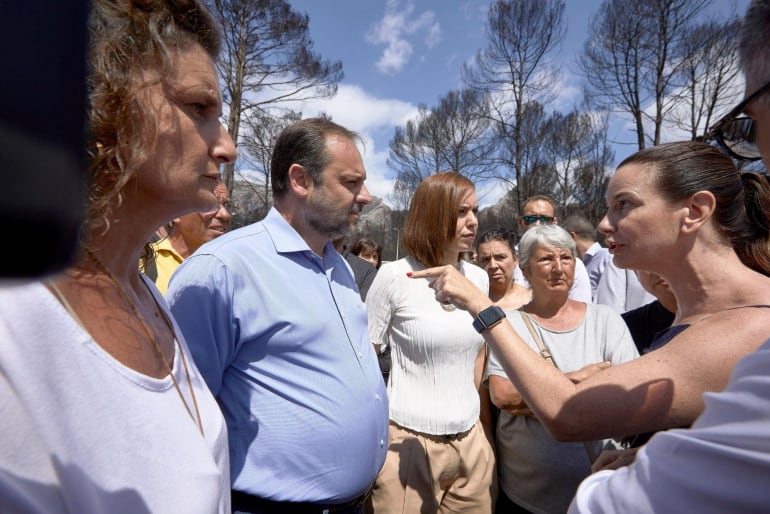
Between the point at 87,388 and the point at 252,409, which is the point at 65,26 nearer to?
the point at 87,388

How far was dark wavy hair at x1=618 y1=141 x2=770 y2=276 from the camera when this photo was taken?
1.58 meters

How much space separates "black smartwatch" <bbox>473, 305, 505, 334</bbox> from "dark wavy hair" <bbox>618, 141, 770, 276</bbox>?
2.37 feet

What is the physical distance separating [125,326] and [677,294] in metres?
1.76

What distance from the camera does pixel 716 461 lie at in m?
0.70

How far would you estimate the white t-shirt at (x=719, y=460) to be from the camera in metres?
0.66

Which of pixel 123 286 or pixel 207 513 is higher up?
pixel 123 286

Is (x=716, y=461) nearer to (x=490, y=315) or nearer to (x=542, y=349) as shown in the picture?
(x=490, y=315)

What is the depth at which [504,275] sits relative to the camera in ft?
13.4

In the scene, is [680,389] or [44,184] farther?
[680,389]

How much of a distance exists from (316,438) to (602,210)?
76.0 feet

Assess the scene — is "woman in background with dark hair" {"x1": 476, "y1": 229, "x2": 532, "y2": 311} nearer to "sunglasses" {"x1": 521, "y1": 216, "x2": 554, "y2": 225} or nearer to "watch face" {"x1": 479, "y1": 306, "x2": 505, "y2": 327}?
"sunglasses" {"x1": 521, "y1": 216, "x2": 554, "y2": 225}

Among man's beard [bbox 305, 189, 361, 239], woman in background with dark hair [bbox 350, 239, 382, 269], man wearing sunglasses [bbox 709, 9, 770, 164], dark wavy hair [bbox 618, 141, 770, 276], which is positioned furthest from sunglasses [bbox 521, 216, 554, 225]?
man wearing sunglasses [bbox 709, 9, 770, 164]

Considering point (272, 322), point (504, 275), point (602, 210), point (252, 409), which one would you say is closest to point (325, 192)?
point (272, 322)

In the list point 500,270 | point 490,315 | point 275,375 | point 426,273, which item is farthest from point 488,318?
point 500,270
